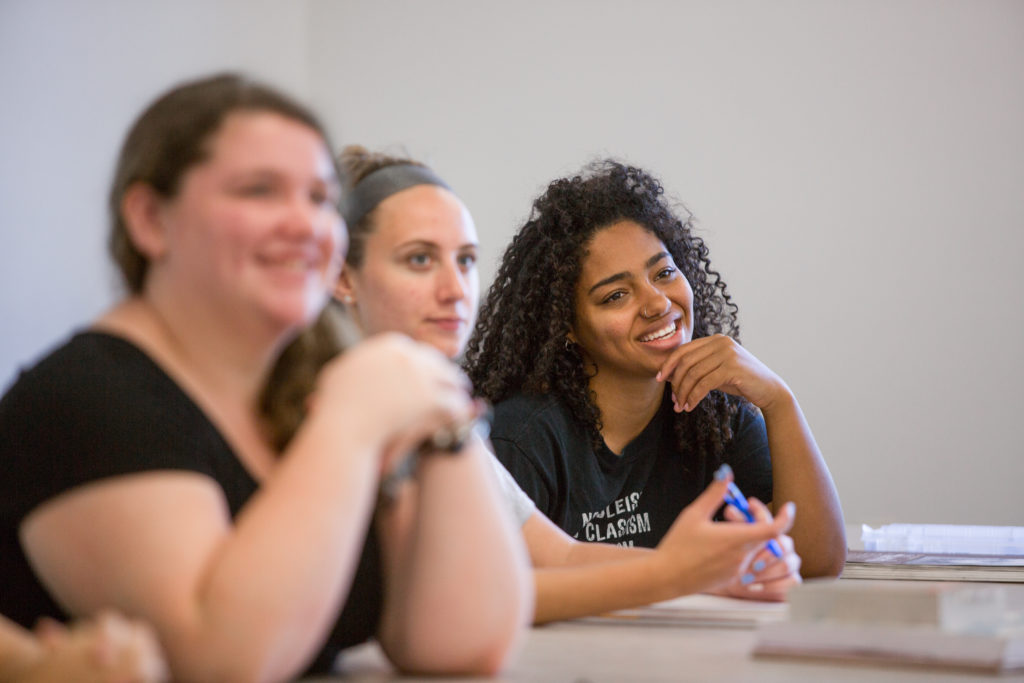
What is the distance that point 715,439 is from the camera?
86.4 inches

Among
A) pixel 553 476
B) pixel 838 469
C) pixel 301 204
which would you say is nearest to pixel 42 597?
pixel 301 204

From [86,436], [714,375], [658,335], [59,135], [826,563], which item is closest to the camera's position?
[86,436]

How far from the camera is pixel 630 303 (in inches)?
85.4

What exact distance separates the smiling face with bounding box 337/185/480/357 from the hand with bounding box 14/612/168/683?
0.66m

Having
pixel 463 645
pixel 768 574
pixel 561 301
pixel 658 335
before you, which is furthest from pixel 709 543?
pixel 561 301

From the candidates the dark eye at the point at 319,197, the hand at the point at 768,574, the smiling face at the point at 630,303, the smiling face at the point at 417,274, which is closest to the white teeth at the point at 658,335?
the smiling face at the point at 630,303

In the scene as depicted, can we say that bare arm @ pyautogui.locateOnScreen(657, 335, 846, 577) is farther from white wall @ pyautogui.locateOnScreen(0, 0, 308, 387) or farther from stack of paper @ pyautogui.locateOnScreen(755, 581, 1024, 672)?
white wall @ pyautogui.locateOnScreen(0, 0, 308, 387)

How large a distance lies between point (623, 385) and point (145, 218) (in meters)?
1.44

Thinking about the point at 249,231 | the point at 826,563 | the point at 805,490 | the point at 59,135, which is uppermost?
the point at 59,135

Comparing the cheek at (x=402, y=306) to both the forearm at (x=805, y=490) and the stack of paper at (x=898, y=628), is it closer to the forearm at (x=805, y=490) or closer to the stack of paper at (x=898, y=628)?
the stack of paper at (x=898, y=628)

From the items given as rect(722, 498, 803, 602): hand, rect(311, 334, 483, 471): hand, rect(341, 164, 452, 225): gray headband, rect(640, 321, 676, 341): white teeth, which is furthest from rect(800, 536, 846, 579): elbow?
rect(311, 334, 483, 471): hand

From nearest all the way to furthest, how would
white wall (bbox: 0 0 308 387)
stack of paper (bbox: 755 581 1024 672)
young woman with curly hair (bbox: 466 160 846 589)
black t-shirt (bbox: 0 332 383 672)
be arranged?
black t-shirt (bbox: 0 332 383 672) < stack of paper (bbox: 755 581 1024 672) < young woman with curly hair (bbox: 466 160 846 589) < white wall (bbox: 0 0 308 387)

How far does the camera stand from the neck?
219cm

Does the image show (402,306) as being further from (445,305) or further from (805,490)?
(805,490)
